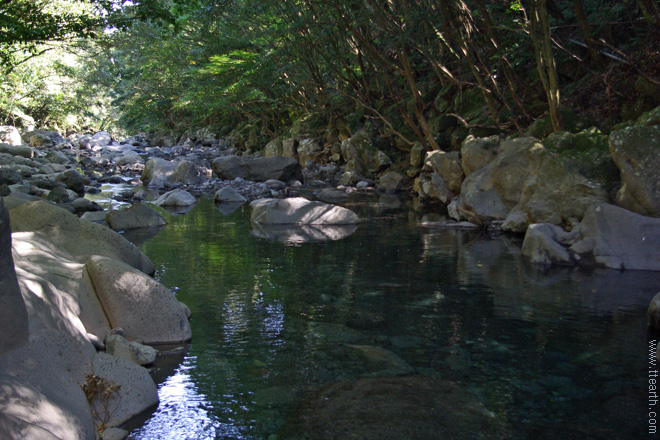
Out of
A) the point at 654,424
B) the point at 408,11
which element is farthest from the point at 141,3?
the point at 654,424

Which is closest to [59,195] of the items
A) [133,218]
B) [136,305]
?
[133,218]

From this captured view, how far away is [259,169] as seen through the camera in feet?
63.8

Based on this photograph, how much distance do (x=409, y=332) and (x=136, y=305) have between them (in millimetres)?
2499

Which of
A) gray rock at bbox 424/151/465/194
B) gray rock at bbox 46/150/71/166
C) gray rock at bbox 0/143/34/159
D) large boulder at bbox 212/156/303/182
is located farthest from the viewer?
gray rock at bbox 46/150/71/166

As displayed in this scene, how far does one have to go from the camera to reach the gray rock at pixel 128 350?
4.32 m

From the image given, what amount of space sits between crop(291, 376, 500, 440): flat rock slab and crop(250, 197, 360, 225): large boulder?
7.80 m

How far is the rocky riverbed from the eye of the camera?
3.29 meters

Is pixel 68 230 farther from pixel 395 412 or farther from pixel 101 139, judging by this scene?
pixel 101 139

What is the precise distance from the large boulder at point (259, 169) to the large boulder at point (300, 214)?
7.20 m

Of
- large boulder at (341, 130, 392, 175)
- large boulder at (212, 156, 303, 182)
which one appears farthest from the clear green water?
large boulder at (341, 130, 392, 175)

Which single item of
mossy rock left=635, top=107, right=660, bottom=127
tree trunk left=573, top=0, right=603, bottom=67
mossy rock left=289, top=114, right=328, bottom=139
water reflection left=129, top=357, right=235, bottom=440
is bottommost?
water reflection left=129, top=357, right=235, bottom=440

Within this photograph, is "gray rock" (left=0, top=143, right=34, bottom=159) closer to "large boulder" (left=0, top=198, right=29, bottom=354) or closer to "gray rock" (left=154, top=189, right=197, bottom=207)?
"gray rock" (left=154, top=189, right=197, bottom=207)

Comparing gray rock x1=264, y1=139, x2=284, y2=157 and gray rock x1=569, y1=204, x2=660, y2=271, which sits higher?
gray rock x1=264, y1=139, x2=284, y2=157

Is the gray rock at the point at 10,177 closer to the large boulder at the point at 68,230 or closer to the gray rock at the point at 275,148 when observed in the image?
the large boulder at the point at 68,230
